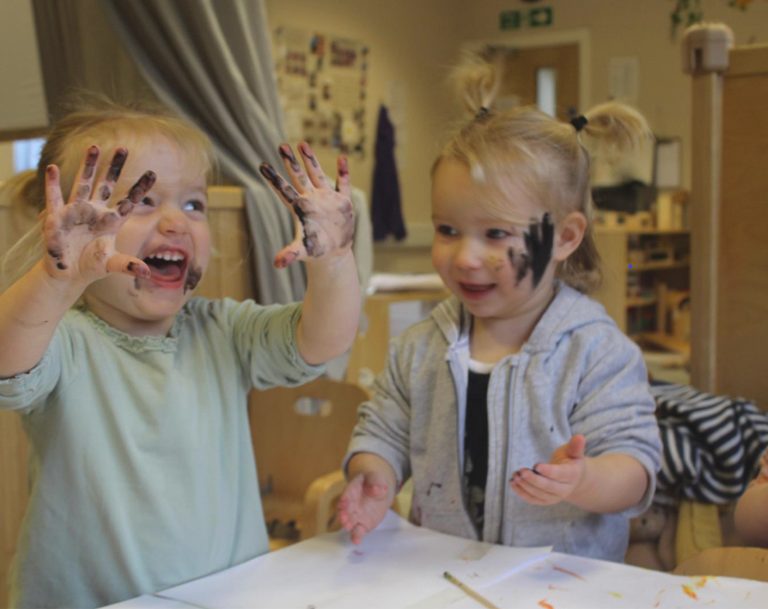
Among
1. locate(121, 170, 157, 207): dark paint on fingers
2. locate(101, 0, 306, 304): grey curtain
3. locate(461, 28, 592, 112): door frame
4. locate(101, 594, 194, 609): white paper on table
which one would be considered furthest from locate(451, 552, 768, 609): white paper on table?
locate(461, 28, 592, 112): door frame

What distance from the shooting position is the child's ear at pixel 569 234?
1.23m

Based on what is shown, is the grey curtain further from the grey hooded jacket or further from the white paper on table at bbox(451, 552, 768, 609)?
the white paper on table at bbox(451, 552, 768, 609)

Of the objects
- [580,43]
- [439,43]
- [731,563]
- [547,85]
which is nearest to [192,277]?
[731,563]

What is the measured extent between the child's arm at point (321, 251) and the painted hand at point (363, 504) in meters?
0.20

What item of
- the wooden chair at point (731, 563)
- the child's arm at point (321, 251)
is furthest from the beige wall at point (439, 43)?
the wooden chair at point (731, 563)

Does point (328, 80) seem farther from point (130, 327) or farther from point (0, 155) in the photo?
point (130, 327)

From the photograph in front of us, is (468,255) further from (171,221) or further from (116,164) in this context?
(116,164)

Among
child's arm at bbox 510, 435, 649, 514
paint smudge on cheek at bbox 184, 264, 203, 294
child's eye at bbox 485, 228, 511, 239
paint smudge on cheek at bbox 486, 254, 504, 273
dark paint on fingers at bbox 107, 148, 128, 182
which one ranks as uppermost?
dark paint on fingers at bbox 107, 148, 128, 182

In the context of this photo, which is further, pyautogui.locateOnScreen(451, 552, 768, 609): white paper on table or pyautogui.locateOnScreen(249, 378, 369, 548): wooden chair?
pyautogui.locateOnScreen(249, 378, 369, 548): wooden chair

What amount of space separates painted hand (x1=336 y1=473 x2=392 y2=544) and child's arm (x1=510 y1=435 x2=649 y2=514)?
199 millimetres

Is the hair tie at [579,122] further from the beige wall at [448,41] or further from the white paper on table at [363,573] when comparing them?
the beige wall at [448,41]

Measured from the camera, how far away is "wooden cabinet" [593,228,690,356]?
5.05m

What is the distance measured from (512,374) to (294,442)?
1.86ft

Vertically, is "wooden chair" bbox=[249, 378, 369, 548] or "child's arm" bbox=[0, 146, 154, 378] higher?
"child's arm" bbox=[0, 146, 154, 378]
